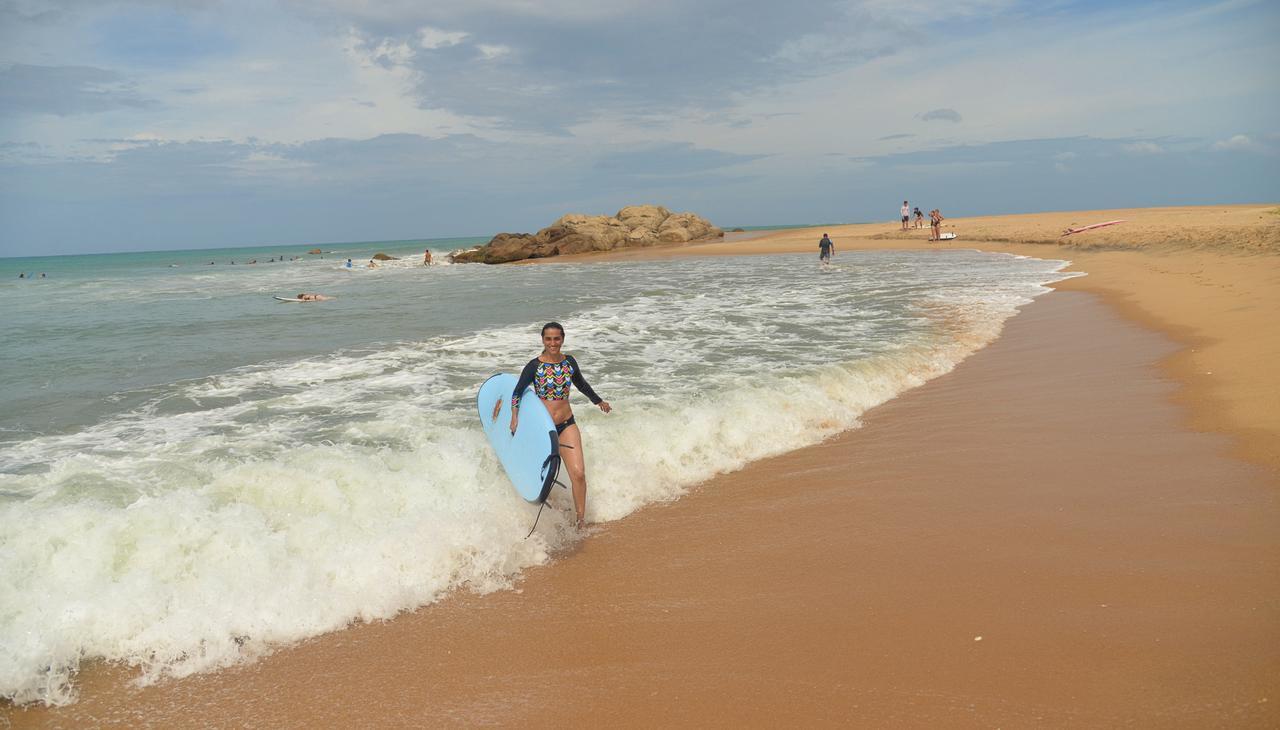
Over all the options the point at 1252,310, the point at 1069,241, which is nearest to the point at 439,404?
the point at 1252,310

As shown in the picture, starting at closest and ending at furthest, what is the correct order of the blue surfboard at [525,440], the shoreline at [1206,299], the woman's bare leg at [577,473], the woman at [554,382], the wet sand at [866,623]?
the wet sand at [866,623], the blue surfboard at [525,440], the woman's bare leg at [577,473], the woman at [554,382], the shoreline at [1206,299]

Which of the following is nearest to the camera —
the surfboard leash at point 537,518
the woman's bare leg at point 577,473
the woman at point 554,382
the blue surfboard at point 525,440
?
the surfboard leash at point 537,518

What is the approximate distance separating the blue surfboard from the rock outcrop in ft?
133

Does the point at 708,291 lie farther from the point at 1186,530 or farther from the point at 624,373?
the point at 1186,530

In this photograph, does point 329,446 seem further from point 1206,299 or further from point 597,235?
point 597,235

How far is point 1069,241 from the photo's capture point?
3097cm

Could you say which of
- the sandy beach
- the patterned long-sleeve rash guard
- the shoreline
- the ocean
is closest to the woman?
the patterned long-sleeve rash guard

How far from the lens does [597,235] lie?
5069cm

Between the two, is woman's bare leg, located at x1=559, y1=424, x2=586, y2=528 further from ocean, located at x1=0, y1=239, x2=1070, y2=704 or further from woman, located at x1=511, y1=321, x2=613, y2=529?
ocean, located at x1=0, y1=239, x2=1070, y2=704

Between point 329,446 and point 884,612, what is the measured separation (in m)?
5.27

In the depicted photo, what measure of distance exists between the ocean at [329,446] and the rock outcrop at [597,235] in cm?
3026

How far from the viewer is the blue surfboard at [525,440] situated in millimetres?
5316

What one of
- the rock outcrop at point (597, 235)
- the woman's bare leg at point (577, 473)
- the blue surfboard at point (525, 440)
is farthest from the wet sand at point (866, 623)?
the rock outcrop at point (597, 235)

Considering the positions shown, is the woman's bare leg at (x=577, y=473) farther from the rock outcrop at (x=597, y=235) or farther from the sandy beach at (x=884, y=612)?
the rock outcrop at (x=597, y=235)
